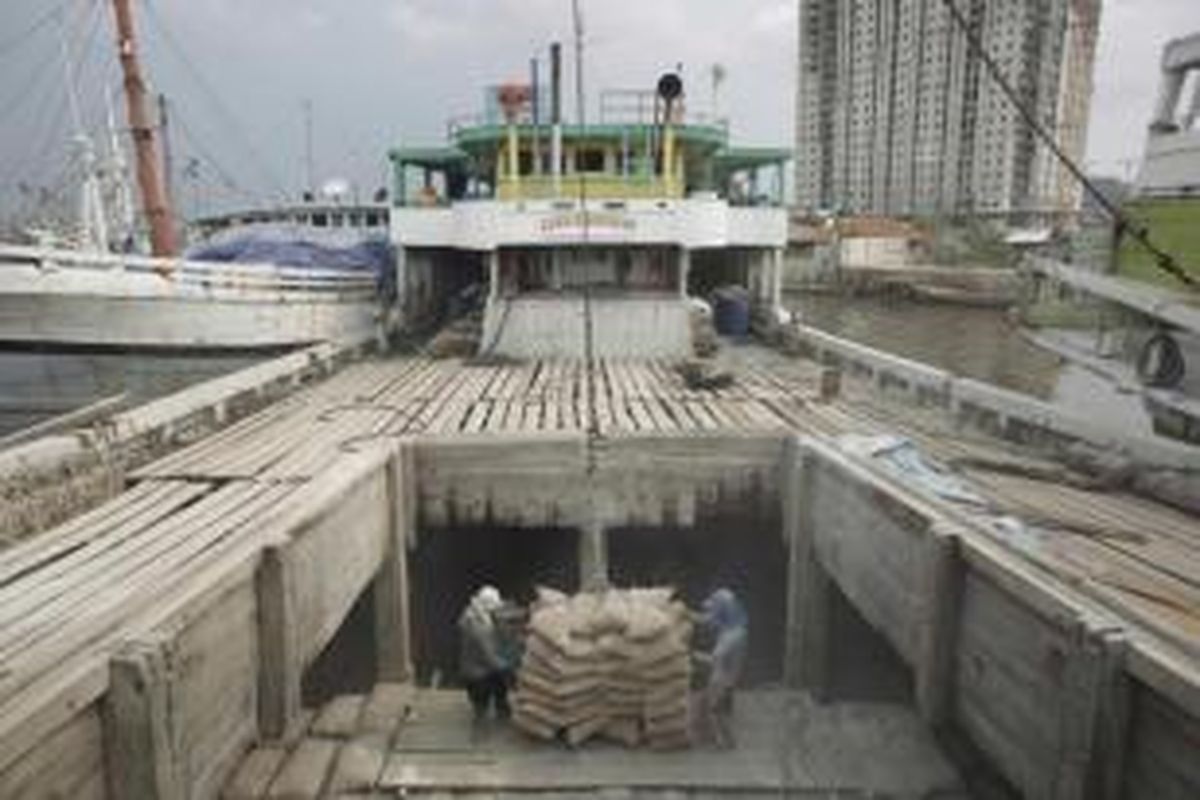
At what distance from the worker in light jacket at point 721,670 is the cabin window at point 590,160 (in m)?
13.9

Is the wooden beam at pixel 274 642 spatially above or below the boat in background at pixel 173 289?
below

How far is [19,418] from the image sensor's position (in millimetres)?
19375

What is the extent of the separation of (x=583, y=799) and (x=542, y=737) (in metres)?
0.76

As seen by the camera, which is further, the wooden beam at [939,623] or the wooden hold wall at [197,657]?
the wooden beam at [939,623]

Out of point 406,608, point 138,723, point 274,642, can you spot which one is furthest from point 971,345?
point 138,723

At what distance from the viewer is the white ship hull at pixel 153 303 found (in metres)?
15.5

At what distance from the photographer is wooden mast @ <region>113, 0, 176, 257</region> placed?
23.6 meters

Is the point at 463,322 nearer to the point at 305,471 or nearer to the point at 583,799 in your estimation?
the point at 305,471

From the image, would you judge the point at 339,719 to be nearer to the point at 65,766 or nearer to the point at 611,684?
the point at 611,684

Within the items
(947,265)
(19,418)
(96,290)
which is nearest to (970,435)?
(96,290)

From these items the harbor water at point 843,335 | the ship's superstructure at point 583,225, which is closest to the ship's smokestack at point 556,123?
the ship's superstructure at point 583,225

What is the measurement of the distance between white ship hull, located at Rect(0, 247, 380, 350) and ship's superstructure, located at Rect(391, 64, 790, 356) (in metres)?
2.91

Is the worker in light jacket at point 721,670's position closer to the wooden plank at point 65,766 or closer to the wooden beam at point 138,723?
the wooden beam at point 138,723

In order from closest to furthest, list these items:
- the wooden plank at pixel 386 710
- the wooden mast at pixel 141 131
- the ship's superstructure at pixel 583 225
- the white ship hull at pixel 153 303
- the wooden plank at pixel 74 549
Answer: the wooden plank at pixel 74 549, the wooden plank at pixel 386 710, the white ship hull at pixel 153 303, the ship's superstructure at pixel 583 225, the wooden mast at pixel 141 131
